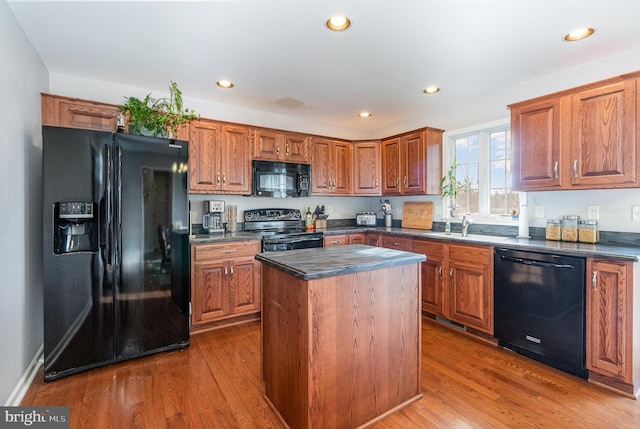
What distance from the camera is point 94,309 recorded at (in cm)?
231

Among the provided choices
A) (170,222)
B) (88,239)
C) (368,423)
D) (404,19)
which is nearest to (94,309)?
(88,239)

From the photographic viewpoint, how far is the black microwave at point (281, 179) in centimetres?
363

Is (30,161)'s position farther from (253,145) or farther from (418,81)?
(418,81)

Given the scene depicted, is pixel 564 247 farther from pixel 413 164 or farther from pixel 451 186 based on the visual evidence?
pixel 413 164

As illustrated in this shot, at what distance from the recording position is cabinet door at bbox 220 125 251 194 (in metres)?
3.42

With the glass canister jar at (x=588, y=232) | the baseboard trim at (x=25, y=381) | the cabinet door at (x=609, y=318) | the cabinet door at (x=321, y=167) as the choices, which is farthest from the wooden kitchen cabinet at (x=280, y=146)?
the cabinet door at (x=609, y=318)

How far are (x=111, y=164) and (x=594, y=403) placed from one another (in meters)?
3.73

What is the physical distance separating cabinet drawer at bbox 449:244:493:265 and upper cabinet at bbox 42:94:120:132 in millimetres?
3472

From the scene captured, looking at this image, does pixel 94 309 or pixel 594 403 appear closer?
pixel 594 403

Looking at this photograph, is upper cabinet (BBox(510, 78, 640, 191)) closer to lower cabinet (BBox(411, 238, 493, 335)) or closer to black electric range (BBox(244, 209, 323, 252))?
lower cabinet (BBox(411, 238, 493, 335))

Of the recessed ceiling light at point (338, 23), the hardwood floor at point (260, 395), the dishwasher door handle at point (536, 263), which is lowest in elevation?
the hardwood floor at point (260, 395)

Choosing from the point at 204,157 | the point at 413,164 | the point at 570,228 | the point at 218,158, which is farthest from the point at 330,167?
the point at 570,228

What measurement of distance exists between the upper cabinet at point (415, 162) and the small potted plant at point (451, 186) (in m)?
0.08

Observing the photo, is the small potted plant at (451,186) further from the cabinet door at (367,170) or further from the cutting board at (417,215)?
the cabinet door at (367,170)
